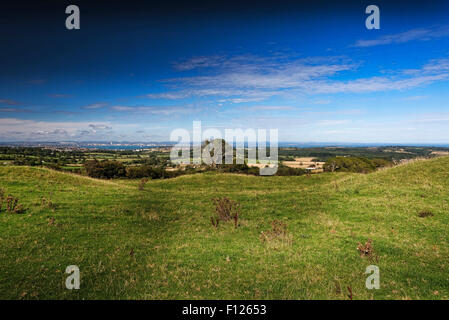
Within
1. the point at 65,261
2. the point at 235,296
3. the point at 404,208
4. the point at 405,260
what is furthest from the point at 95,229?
the point at 404,208

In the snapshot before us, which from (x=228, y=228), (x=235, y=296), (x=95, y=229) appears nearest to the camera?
(x=235, y=296)

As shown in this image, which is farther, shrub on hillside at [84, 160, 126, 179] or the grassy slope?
shrub on hillside at [84, 160, 126, 179]

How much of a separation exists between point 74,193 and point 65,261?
1148 cm

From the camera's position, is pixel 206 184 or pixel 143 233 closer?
pixel 143 233

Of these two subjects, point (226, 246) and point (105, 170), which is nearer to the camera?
point (226, 246)

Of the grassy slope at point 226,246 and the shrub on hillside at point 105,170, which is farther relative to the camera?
the shrub on hillside at point 105,170

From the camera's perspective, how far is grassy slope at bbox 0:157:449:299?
7.07 metres

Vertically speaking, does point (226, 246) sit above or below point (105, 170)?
below

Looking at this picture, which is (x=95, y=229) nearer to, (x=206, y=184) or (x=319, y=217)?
(x=319, y=217)

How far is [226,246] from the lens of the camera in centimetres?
1021

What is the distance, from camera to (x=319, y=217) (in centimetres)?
1420

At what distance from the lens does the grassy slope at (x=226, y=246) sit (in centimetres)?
707

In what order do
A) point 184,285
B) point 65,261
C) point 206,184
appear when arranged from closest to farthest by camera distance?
point 184,285, point 65,261, point 206,184
